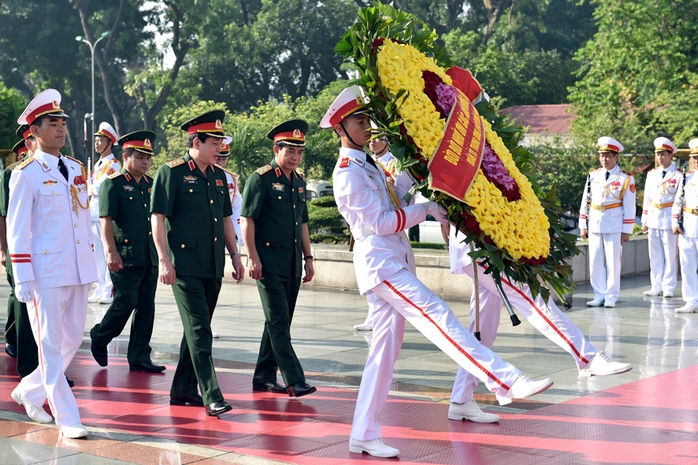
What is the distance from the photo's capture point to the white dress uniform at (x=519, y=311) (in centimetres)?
568

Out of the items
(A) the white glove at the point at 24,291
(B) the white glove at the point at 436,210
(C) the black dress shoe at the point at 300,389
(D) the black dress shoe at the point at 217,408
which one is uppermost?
(B) the white glove at the point at 436,210

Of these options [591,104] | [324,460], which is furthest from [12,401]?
[591,104]

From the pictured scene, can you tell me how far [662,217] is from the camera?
1317 centimetres

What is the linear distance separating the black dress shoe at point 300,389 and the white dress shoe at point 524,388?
2.28 meters

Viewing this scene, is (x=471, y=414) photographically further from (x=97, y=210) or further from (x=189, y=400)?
(x=97, y=210)

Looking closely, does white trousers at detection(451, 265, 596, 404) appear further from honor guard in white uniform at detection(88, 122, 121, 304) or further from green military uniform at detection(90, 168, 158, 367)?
honor guard in white uniform at detection(88, 122, 121, 304)

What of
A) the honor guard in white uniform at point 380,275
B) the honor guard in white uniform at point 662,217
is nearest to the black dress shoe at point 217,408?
the honor guard in white uniform at point 380,275

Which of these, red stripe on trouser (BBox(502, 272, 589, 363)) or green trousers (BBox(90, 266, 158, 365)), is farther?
green trousers (BBox(90, 266, 158, 365))

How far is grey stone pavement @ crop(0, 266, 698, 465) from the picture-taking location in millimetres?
7414

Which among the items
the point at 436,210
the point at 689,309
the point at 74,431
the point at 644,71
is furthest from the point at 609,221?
the point at 644,71

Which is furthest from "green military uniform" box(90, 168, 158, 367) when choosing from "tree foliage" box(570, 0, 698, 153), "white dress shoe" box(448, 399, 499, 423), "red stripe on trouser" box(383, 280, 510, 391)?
"tree foliage" box(570, 0, 698, 153)

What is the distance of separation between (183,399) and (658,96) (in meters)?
24.5

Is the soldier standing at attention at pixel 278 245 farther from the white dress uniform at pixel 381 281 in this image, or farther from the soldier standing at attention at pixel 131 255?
the white dress uniform at pixel 381 281

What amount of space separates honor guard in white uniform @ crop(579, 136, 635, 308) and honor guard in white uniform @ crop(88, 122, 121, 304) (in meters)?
5.99
